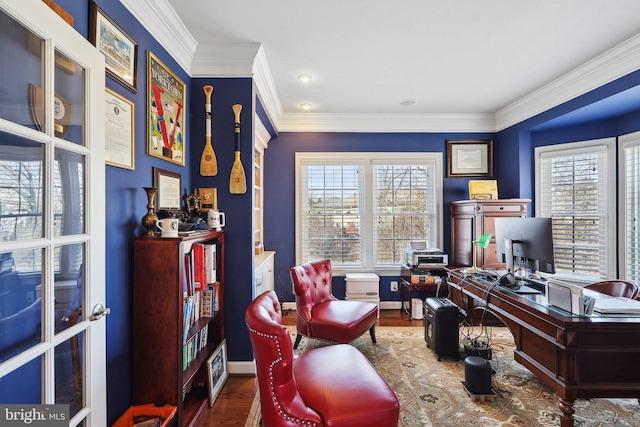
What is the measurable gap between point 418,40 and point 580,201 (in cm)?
292

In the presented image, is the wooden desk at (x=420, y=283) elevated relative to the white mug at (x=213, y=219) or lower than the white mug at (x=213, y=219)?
lower

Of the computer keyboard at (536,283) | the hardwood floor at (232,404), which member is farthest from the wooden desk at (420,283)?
the hardwood floor at (232,404)

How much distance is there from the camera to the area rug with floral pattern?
1.94m

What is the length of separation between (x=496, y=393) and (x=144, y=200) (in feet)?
9.57

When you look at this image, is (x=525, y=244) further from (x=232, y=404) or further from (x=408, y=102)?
(x=232, y=404)

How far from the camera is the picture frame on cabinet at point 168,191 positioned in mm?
2008

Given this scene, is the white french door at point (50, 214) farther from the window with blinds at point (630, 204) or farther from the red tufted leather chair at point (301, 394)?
the window with blinds at point (630, 204)

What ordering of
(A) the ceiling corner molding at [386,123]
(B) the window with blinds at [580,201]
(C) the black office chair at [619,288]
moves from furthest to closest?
(A) the ceiling corner molding at [386,123] → (B) the window with blinds at [580,201] → (C) the black office chair at [619,288]

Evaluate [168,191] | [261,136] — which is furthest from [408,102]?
[168,191]

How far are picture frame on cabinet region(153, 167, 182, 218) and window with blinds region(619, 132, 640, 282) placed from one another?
178 inches

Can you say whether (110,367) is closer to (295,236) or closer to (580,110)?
(295,236)

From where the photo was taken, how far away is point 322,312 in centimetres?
285

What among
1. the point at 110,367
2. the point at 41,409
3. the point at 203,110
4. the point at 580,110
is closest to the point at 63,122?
the point at 41,409

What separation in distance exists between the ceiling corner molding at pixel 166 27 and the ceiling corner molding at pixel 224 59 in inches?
2.6
